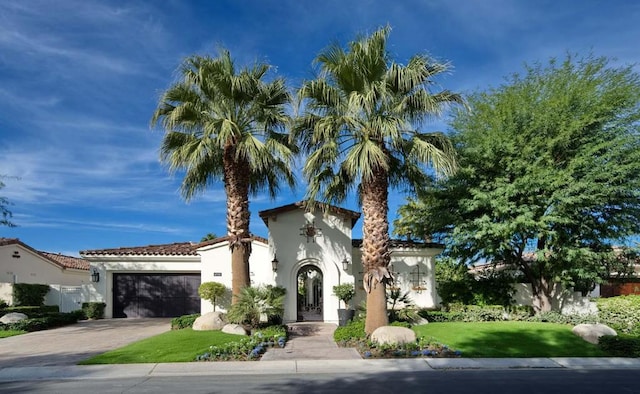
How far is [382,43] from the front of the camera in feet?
48.5

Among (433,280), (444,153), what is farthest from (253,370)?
(433,280)

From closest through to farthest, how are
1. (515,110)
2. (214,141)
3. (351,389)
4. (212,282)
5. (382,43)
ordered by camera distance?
1. (351,389)
2. (382,43)
3. (214,141)
4. (515,110)
5. (212,282)

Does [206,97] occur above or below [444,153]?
above

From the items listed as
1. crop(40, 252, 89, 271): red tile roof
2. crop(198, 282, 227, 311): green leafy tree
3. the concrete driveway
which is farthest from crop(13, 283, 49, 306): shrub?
crop(198, 282, 227, 311): green leafy tree

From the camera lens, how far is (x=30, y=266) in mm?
29125

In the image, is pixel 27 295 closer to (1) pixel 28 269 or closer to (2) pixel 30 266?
(1) pixel 28 269

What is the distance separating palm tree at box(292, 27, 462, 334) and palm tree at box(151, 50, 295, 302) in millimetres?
2135

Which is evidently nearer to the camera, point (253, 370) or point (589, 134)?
point (253, 370)

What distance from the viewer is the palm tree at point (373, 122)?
14.5m

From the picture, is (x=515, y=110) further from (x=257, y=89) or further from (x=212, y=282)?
(x=212, y=282)

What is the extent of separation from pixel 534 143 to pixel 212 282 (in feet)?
47.8

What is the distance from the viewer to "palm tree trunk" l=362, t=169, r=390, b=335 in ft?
47.6

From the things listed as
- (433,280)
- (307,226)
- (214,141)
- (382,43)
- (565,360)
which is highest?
(382,43)

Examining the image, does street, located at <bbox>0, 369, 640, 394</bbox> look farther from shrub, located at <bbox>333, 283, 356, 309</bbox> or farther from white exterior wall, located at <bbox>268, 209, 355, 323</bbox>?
white exterior wall, located at <bbox>268, 209, 355, 323</bbox>
